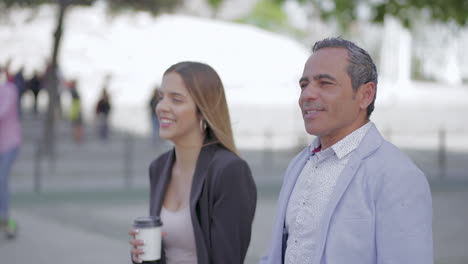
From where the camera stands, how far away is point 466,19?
8539 millimetres

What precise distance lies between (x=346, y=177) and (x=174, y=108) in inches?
50.9

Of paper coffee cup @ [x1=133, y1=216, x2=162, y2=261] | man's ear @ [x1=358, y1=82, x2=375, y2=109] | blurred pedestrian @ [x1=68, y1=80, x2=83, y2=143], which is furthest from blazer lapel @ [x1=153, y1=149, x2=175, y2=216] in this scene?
blurred pedestrian @ [x1=68, y1=80, x2=83, y2=143]

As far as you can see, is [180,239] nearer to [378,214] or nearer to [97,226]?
[378,214]

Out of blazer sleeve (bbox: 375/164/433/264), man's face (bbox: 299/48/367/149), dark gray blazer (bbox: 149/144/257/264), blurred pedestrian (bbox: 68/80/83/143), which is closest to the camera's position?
blazer sleeve (bbox: 375/164/433/264)

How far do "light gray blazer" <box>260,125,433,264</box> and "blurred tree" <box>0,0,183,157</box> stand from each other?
15.8 m

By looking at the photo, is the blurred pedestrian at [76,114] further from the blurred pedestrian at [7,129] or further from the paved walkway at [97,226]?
the blurred pedestrian at [7,129]

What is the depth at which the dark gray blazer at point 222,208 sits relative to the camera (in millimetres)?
3262

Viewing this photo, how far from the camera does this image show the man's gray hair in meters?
2.42

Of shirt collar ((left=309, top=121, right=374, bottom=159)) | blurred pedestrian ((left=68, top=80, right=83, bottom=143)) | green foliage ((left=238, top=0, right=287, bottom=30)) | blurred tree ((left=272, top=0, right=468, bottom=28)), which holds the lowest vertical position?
blurred pedestrian ((left=68, top=80, right=83, bottom=143))

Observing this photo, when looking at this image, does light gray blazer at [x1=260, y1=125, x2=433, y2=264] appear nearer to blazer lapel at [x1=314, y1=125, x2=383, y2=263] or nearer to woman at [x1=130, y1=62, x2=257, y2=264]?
blazer lapel at [x1=314, y1=125, x2=383, y2=263]

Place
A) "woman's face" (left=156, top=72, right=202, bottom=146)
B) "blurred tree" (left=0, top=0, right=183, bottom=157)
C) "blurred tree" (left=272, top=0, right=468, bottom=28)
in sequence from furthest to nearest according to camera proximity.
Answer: "blurred tree" (left=0, top=0, right=183, bottom=157) < "blurred tree" (left=272, top=0, right=468, bottom=28) < "woman's face" (left=156, top=72, right=202, bottom=146)

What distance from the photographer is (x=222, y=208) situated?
129 inches

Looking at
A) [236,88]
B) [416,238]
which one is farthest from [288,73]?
[416,238]

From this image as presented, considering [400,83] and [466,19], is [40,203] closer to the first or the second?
[466,19]
